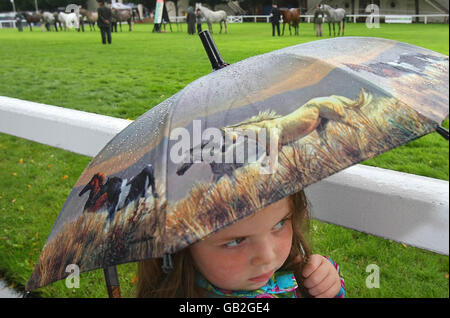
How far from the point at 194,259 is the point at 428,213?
89cm

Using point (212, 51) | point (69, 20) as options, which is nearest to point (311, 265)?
point (212, 51)

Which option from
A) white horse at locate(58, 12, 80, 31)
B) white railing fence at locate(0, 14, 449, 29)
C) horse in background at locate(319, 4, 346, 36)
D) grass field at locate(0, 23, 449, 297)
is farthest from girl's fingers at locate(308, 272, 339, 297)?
white horse at locate(58, 12, 80, 31)

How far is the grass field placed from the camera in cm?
253

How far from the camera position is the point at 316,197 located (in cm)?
205

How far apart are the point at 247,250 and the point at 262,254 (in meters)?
0.05

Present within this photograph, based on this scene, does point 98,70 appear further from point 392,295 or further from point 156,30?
point 392,295

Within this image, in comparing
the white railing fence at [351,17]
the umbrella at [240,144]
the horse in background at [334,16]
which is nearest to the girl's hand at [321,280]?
the umbrella at [240,144]

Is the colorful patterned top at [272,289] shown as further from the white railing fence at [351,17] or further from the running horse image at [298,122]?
the white railing fence at [351,17]

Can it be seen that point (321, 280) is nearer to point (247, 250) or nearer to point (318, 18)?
point (247, 250)

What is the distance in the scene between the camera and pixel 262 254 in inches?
52.9

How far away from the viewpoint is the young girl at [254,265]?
1.35 metres

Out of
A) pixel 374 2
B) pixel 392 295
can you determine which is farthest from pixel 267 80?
pixel 374 2

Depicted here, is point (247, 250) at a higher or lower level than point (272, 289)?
higher

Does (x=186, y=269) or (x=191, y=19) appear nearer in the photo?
(x=186, y=269)
